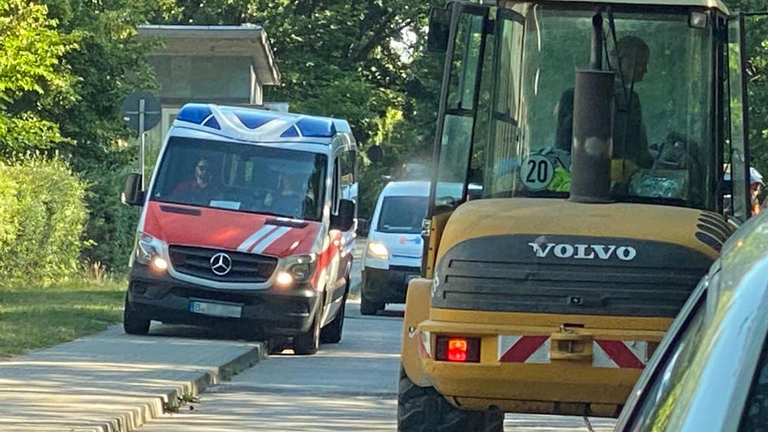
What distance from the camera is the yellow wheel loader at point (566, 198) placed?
748cm

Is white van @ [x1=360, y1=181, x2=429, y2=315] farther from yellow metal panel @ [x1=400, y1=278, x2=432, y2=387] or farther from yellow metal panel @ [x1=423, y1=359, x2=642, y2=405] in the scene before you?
yellow metal panel @ [x1=423, y1=359, x2=642, y2=405]

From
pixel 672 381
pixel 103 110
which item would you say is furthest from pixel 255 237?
pixel 672 381

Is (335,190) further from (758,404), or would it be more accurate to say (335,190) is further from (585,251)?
(758,404)

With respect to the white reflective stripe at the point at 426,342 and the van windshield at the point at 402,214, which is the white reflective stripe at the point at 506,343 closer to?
the white reflective stripe at the point at 426,342

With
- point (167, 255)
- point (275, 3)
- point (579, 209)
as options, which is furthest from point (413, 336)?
point (275, 3)

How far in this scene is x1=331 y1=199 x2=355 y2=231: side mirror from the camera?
59.5ft

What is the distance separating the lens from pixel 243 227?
1728cm

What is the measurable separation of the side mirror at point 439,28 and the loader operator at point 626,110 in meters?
0.76

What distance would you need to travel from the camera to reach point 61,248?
2495cm

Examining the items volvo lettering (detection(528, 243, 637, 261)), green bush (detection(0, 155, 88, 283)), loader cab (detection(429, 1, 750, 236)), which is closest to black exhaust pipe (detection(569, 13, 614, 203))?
loader cab (detection(429, 1, 750, 236))

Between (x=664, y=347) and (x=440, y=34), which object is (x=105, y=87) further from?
(x=664, y=347)

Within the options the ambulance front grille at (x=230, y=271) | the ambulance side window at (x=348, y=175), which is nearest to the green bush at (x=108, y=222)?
the ambulance side window at (x=348, y=175)

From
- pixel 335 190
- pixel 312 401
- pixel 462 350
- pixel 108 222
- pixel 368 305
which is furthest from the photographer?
pixel 108 222

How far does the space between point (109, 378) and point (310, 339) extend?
4.62 metres
